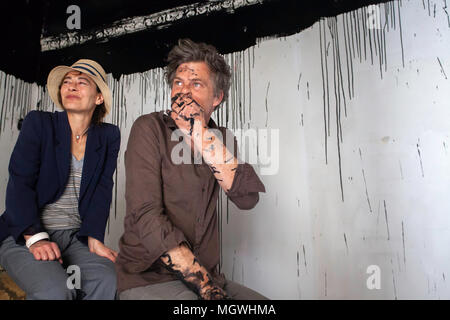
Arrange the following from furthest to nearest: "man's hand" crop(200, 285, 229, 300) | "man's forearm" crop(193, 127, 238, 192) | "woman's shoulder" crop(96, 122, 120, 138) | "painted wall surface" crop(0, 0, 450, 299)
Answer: "painted wall surface" crop(0, 0, 450, 299), "woman's shoulder" crop(96, 122, 120, 138), "man's forearm" crop(193, 127, 238, 192), "man's hand" crop(200, 285, 229, 300)

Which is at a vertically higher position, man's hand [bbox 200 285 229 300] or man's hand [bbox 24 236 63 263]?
man's hand [bbox 24 236 63 263]

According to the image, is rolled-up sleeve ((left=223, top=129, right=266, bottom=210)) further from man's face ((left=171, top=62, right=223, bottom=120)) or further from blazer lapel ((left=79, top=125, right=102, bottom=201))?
blazer lapel ((left=79, top=125, right=102, bottom=201))

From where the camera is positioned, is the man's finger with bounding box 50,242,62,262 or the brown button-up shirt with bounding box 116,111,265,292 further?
the man's finger with bounding box 50,242,62,262

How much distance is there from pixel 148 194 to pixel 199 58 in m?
0.48

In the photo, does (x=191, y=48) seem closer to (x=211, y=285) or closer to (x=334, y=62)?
(x=211, y=285)

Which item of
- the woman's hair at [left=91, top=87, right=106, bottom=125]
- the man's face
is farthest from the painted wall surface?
the man's face

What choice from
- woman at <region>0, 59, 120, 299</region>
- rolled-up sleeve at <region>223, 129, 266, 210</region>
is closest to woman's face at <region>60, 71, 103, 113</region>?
woman at <region>0, 59, 120, 299</region>

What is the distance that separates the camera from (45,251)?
1084 mm

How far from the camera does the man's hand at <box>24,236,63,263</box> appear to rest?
107cm

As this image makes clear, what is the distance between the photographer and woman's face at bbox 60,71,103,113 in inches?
53.9

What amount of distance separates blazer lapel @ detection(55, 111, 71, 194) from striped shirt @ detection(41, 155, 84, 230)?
3 cm

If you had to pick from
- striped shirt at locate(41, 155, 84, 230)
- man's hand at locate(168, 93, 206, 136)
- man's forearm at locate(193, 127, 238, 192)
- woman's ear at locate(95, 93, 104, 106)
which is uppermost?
woman's ear at locate(95, 93, 104, 106)

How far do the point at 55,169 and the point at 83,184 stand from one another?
0.36 feet

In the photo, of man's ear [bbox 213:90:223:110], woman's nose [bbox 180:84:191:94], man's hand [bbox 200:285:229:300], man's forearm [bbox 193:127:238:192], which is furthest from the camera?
man's ear [bbox 213:90:223:110]
